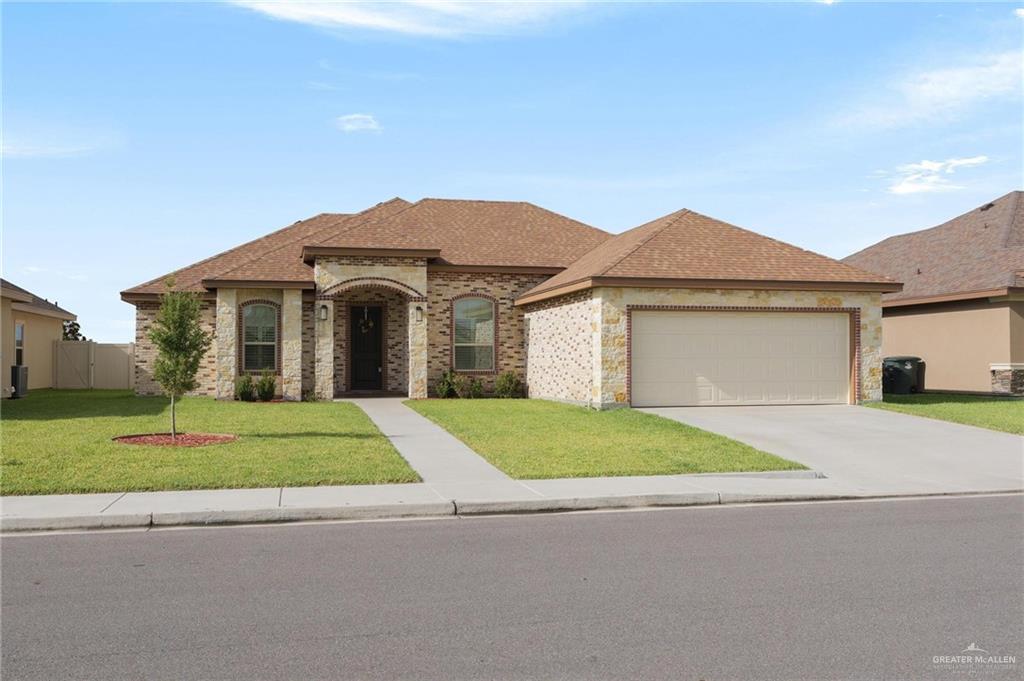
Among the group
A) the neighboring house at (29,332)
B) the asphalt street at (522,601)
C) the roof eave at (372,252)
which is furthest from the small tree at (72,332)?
the asphalt street at (522,601)

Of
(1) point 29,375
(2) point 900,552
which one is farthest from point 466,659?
(1) point 29,375

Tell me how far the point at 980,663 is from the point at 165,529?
289 inches

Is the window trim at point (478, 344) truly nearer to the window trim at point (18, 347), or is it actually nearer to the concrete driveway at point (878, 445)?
the concrete driveway at point (878, 445)

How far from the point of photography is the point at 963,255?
2958 cm

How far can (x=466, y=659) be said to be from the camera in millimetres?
5344

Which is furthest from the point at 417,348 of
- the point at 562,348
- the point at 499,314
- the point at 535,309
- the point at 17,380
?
the point at 17,380

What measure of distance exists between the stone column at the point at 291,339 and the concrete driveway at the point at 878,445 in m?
10.0

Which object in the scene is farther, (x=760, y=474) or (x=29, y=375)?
(x=29, y=375)

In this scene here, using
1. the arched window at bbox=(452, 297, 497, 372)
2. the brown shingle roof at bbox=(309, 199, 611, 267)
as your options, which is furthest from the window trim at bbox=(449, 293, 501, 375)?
the brown shingle roof at bbox=(309, 199, 611, 267)

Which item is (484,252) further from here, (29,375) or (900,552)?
(900,552)

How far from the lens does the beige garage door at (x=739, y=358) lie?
68.4 ft

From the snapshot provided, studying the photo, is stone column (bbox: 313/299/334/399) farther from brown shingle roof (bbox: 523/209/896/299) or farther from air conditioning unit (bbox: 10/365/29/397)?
air conditioning unit (bbox: 10/365/29/397)

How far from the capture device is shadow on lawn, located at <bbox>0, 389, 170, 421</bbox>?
64.4 ft

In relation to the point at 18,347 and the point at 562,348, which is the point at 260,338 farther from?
the point at 18,347
